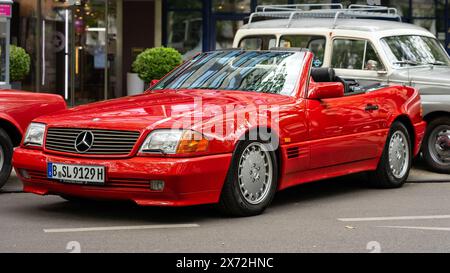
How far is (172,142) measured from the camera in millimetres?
7133

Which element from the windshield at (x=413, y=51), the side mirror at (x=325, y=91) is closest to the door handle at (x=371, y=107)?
the side mirror at (x=325, y=91)

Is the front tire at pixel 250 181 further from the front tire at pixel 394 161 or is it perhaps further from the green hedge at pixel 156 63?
the green hedge at pixel 156 63

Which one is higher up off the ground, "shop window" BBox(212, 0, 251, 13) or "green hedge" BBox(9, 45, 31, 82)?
"shop window" BBox(212, 0, 251, 13)

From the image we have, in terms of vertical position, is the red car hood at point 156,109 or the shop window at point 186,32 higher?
the shop window at point 186,32

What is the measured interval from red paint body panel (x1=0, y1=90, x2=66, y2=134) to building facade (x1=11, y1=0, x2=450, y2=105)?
30.4 ft

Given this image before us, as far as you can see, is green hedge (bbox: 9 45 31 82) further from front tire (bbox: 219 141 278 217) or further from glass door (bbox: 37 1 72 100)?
front tire (bbox: 219 141 278 217)

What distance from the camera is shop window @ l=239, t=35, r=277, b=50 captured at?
1270cm

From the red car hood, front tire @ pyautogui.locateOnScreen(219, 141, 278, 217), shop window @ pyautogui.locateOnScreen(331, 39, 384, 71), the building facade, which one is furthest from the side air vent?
the building facade

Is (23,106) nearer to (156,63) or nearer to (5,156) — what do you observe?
(5,156)

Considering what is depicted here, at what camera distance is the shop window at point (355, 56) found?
1166cm

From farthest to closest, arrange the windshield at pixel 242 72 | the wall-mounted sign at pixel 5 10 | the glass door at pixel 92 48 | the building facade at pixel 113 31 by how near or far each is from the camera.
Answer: the glass door at pixel 92 48, the building facade at pixel 113 31, the wall-mounted sign at pixel 5 10, the windshield at pixel 242 72

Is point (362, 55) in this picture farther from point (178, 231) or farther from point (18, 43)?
point (18, 43)

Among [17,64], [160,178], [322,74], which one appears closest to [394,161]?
[322,74]

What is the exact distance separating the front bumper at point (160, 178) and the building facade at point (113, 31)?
11693 millimetres
